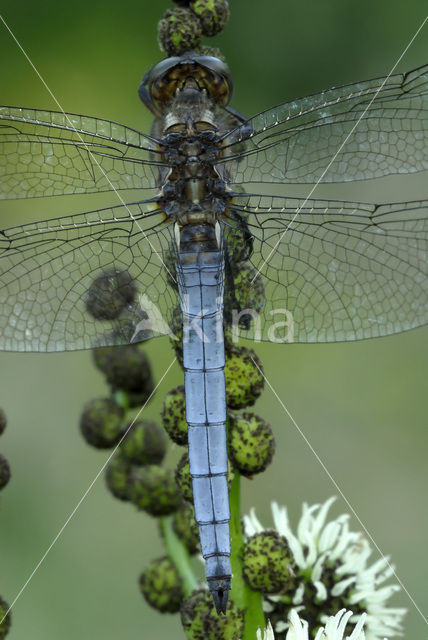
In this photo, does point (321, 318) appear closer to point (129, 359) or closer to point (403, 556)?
point (129, 359)

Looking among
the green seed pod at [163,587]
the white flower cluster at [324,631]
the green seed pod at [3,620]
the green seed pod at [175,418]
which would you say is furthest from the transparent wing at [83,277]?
the white flower cluster at [324,631]

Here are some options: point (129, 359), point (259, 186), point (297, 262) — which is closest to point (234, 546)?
point (129, 359)

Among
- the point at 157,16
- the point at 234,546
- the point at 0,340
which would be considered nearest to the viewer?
the point at 234,546

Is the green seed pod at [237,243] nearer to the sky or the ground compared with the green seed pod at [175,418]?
nearer to the sky

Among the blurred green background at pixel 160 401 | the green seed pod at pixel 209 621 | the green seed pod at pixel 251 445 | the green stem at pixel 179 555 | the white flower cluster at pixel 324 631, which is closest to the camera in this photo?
the white flower cluster at pixel 324 631

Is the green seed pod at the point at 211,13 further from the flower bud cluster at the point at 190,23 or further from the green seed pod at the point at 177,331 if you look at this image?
the green seed pod at the point at 177,331

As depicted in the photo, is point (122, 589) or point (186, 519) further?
point (122, 589)

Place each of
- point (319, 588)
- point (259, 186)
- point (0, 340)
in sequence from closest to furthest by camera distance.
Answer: point (319, 588) < point (0, 340) < point (259, 186)
